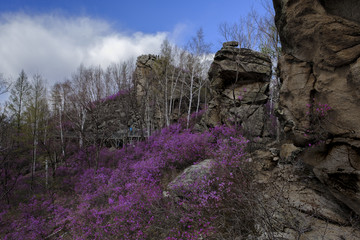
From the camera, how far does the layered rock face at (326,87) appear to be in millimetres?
3236

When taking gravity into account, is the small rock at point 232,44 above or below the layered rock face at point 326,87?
above

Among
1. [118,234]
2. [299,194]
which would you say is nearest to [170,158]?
[118,234]

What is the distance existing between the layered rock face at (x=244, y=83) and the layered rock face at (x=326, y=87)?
251 inches

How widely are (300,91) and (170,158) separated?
657cm

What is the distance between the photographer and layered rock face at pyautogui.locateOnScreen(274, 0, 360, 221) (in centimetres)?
324

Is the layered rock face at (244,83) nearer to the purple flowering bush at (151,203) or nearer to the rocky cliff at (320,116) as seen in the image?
the purple flowering bush at (151,203)

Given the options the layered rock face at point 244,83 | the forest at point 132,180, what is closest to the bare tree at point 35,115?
the forest at point 132,180

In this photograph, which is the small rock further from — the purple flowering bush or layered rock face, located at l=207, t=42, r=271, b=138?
the purple flowering bush

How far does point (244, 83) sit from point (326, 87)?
833 centimetres

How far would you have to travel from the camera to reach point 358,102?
124 inches

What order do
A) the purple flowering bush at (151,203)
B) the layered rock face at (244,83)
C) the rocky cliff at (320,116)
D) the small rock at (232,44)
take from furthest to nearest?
the small rock at (232,44), the layered rock face at (244,83), the purple flowering bush at (151,203), the rocky cliff at (320,116)

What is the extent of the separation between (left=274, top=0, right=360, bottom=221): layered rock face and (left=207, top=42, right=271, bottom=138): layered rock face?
636 cm

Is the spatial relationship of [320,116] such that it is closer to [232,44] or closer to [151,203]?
[151,203]

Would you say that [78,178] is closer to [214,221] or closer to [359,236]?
[214,221]
